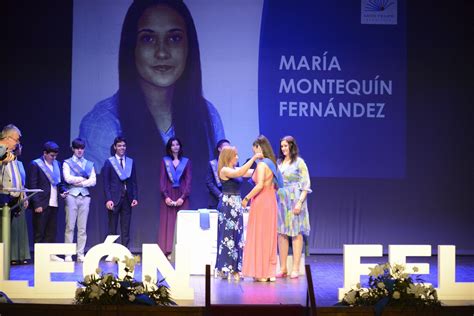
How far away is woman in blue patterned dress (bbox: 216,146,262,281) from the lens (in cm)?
785

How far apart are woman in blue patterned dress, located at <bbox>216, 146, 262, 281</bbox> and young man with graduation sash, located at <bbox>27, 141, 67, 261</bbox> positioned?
2.61 meters

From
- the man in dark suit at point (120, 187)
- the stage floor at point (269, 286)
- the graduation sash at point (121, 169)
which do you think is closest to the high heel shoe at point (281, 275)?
the stage floor at point (269, 286)

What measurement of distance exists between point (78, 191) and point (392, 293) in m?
5.21

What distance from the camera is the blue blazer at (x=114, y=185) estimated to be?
9.64 metres

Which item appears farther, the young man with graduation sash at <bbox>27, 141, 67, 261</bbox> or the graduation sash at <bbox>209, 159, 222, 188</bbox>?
the graduation sash at <bbox>209, 159, 222, 188</bbox>

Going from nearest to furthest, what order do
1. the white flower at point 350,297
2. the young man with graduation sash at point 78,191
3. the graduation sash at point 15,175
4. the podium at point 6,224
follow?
the white flower at point 350,297
the podium at point 6,224
the graduation sash at point 15,175
the young man with graduation sash at point 78,191

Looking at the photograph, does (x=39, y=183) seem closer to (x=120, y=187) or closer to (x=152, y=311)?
(x=120, y=187)

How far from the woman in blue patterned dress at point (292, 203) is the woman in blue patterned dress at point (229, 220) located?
56 centimetres

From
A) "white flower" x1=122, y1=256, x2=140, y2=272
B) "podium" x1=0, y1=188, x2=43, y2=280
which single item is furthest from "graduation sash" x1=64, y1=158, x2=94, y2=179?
"white flower" x1=122, y1=256, x2=140, y2=272

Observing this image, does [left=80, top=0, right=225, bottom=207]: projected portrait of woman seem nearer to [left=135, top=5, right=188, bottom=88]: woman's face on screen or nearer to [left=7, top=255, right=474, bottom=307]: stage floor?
[left=135, top=5, right=188, bottom=88]: woman's face on screen

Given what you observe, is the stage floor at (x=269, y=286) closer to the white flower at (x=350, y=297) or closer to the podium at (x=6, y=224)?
the podium at (x=6, y=224)

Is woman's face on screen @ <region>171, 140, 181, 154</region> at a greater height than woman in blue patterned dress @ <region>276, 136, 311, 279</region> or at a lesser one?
greater

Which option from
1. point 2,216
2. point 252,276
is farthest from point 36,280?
point 252,276

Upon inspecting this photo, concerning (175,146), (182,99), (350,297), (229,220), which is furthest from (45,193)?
(350,297)
